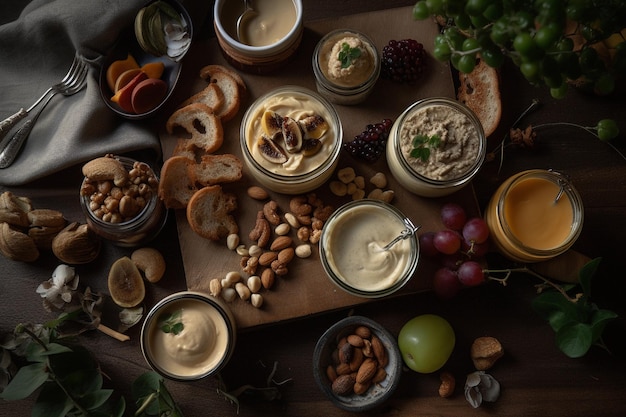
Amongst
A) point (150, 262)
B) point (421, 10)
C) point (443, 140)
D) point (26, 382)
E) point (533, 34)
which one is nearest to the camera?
point (533, 34)

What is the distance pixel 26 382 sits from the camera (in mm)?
1210

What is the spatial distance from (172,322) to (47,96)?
693mm

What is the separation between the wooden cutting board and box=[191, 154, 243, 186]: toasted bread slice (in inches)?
1.3

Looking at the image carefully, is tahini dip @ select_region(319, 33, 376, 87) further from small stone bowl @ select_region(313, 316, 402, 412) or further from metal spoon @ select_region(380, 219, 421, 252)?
small stone bowl @ select_region(313, 316, 402, 412)

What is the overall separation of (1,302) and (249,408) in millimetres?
683

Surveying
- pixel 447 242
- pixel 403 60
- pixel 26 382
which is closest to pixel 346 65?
pixel 403 60

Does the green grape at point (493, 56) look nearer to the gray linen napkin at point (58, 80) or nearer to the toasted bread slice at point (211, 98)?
the toasted bread slice at point (211, 98)

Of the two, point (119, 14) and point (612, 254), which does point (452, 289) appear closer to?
point (612, 254)

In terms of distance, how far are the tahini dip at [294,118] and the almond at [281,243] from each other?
0.17m

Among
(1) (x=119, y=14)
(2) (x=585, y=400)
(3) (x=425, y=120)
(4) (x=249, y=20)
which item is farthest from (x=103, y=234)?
(2) (x=585, y=400)

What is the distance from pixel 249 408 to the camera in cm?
141

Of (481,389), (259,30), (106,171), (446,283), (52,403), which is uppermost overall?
(259,30)

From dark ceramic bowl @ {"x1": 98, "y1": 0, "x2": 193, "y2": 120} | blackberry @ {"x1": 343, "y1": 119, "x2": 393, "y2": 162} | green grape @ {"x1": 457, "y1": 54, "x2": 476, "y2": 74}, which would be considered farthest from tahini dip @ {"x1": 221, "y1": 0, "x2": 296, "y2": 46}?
green grape @ {"x1": 457, "y1": 54, "x2": 476, "y2": 74}

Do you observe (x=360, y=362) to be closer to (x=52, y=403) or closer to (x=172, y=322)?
(x=172, y=322)
